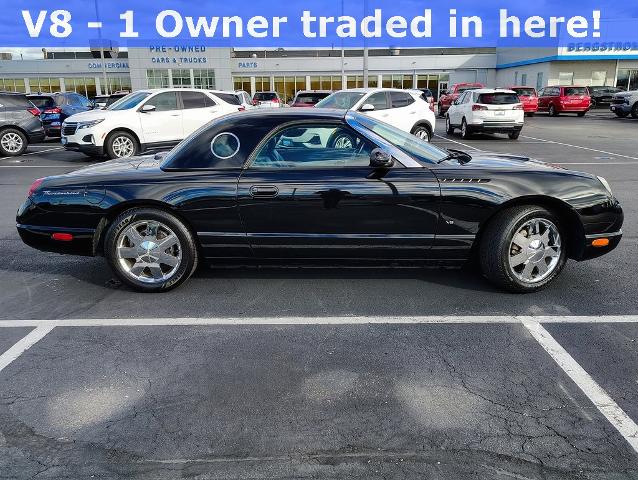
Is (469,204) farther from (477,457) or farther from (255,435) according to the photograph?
(255,435)

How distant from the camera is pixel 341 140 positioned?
444cm

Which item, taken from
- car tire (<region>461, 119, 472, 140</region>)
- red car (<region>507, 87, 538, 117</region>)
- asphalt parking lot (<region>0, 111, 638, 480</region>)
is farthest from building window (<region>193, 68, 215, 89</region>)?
asphalt parking lot (<region>0, 111, 638, 480</region>)

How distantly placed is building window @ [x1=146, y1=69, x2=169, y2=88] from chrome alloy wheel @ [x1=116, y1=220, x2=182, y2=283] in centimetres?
6092

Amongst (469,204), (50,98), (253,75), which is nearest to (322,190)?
(469,204)

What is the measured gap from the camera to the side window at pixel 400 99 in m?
14.2

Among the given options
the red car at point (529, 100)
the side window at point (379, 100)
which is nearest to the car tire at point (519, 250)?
the side window at point (379, 100)

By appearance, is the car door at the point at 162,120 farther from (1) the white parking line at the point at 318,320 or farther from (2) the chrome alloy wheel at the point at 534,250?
(2) the chrome alloy wheel at the point at 534,250

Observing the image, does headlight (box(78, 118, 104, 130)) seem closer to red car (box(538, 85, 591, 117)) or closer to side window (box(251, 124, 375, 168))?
side window (box(251, 124, 375, 168))

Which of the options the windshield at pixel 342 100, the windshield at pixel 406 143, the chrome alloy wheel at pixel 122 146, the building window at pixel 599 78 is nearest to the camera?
the windshield at pixel 406 143

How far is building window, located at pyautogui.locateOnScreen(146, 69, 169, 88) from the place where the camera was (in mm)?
60906

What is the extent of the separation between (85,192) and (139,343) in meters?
1.52

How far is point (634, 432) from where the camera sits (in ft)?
8.75

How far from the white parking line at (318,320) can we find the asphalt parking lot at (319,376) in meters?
0.02

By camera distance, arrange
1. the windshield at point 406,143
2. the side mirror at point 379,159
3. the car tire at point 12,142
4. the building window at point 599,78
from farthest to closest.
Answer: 1. the building window at point 599,78
2. the car tire at point 12,142
3. the windshield at point 406,143
4. the side mirror at point 379,159
